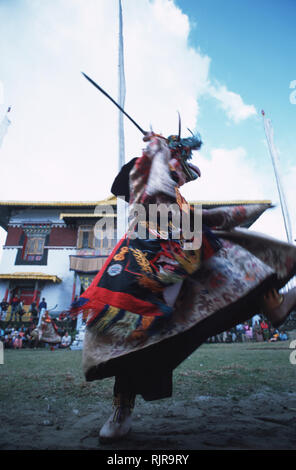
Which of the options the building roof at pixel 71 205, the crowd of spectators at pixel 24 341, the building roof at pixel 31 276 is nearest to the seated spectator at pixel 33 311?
the building roof at pixel 31 276

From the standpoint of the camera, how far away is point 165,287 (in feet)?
4.69

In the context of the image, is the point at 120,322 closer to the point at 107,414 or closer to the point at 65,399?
the point at 107,414

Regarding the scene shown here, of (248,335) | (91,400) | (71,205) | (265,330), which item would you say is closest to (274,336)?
(265,330)

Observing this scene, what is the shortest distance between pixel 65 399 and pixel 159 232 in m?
1.76

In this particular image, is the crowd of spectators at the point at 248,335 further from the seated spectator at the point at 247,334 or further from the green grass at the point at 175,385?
the green grass at the point at 175,385

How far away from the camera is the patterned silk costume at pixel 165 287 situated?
1323 millimetres

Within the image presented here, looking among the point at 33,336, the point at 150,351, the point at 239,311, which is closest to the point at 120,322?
the point at 150,351

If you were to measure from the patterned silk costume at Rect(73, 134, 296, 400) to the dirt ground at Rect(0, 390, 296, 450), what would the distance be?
26cm

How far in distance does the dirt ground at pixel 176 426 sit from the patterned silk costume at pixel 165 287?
0.26 meters

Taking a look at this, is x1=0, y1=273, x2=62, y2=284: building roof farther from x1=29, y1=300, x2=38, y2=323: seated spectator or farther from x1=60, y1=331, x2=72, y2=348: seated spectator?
x1=60, y1=331, x2=72, y2=348: seated spectator

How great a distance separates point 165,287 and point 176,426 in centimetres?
90
